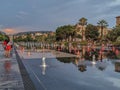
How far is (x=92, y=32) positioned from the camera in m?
100

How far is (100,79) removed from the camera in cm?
1167

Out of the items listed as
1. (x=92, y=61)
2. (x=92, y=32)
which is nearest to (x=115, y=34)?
(x=92, y=32)

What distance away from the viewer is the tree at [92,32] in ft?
328

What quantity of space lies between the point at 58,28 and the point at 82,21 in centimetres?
1833

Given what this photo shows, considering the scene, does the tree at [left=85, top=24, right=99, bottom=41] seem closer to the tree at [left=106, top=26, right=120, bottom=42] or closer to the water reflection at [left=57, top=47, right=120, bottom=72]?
the tree at [left=106, top=26, right=120, bottom=42]

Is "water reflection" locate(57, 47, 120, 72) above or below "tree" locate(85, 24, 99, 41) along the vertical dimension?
below

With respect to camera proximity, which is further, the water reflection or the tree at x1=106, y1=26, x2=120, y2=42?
the tree at x1=106, y1=26, x2=120, y2=42

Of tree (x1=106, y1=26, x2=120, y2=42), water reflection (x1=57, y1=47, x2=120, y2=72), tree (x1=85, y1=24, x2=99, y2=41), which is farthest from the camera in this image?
tree (x1=85, y1=24, x2=99, y2=41)

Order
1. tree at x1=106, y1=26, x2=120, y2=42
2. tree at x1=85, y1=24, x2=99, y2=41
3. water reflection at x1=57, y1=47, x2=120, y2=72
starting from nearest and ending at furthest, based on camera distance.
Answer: water reflection at x1=57, y1=47, x2=120, y2=72 < tree at x1=106, y1=26, x2=120, y2=42 < tree at x1=85, y1=24, x2=99, y2=41

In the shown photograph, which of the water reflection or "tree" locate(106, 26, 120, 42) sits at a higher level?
"tree" locate(106, 26, 120, 42)

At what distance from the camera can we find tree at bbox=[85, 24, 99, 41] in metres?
100

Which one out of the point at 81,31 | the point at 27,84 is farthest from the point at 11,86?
the point at 81,31

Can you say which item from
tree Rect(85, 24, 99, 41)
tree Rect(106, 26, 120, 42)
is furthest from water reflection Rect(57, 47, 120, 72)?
tree Rect(85, 24, 99, 41)

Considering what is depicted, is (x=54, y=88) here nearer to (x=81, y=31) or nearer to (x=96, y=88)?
(x=96, y=88)
